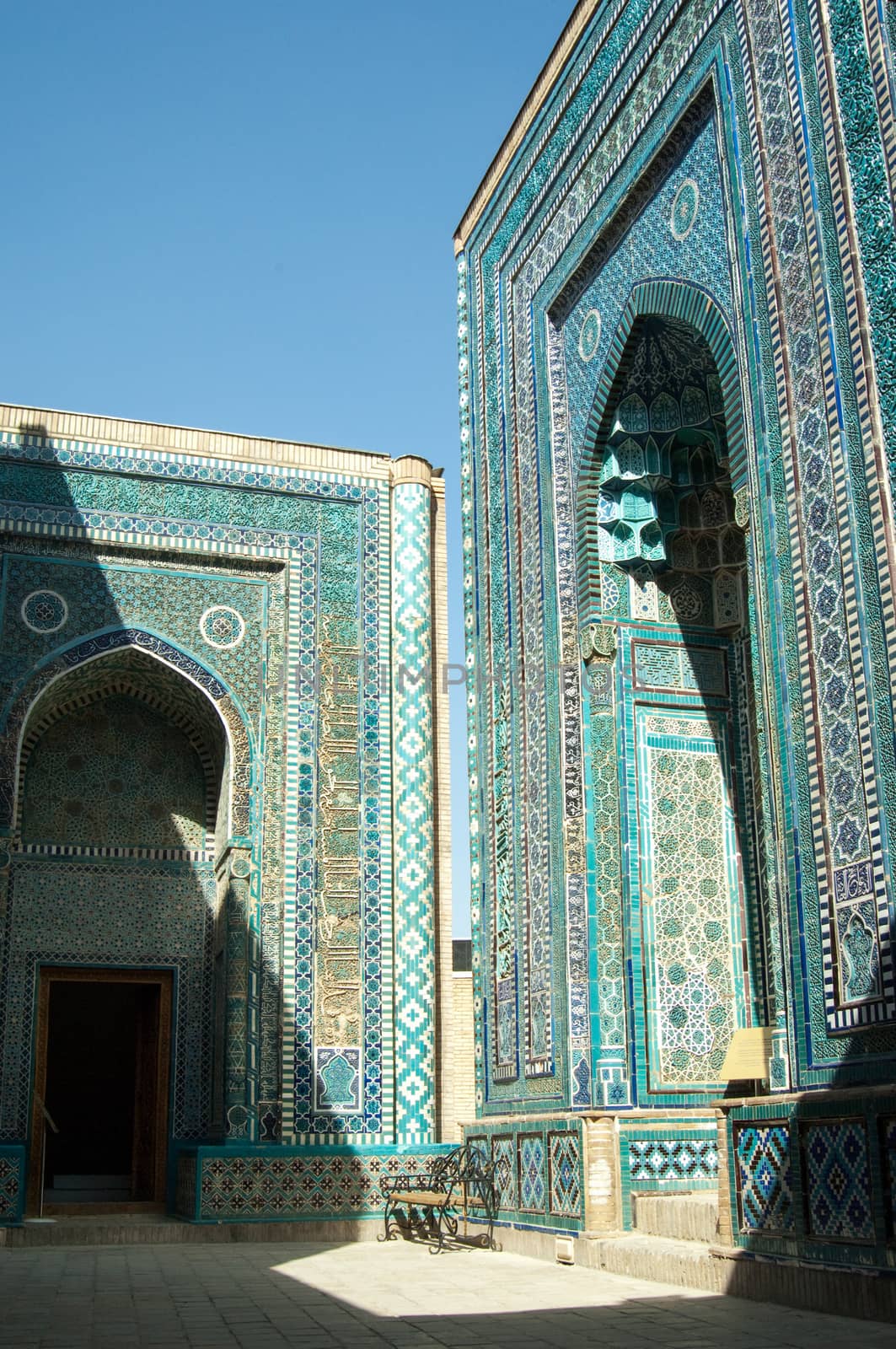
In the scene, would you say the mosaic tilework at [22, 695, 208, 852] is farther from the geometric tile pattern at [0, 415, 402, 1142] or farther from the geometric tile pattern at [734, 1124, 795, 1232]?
the geometric tile pattern at [734, 1124, 795, 1232]

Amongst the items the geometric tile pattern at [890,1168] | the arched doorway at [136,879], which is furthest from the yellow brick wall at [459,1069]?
the geometric tile pattern at [890,1168]

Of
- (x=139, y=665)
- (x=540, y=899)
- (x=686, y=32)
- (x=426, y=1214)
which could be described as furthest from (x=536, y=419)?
(x=426, y=1214)

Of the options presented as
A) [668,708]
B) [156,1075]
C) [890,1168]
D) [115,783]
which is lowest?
[890,1168]

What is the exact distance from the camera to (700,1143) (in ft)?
21.3

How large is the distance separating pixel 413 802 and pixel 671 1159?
13.0ft

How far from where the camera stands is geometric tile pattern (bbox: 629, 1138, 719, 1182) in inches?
251

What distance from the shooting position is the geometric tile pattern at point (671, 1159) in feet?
20.9

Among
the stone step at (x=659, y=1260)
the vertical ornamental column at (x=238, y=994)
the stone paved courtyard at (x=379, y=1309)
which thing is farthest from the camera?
the vertical ornamental column at (x=238, y=994)

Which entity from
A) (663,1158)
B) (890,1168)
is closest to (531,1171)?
(663,1158)

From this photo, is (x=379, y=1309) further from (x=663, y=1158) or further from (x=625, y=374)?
(x=625, y=374)

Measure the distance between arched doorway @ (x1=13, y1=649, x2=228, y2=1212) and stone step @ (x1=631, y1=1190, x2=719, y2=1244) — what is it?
3646 mm

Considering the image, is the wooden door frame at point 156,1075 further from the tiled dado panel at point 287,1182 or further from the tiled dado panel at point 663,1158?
the tiled dado panel at point 663,1158

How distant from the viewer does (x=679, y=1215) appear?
5.91 meters

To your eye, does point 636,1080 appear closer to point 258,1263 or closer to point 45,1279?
point 258,1263
